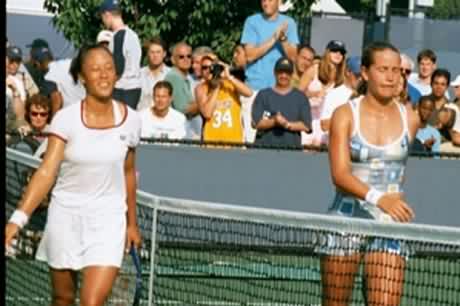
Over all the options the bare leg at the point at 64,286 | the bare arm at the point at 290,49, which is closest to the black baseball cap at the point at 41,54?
the bare arm at the point at 290,49

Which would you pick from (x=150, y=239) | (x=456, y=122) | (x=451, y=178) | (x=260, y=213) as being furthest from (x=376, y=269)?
(x=456, y=122)

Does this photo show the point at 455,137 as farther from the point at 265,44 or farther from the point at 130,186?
the point at 130,186

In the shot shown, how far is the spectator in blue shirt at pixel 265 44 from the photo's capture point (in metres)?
16.3

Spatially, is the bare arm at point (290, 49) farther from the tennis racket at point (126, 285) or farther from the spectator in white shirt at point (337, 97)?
the tennis racket at point (126, 285)

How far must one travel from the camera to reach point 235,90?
1562 cm

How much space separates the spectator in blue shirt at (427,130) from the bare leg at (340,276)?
25.6 ft

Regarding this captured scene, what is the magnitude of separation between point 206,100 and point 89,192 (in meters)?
6.65

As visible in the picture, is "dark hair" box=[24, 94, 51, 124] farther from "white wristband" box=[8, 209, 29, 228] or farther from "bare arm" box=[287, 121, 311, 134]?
"white wristband" box=[8, 209, 29, 228]

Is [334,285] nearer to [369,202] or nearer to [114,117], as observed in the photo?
[369,202]

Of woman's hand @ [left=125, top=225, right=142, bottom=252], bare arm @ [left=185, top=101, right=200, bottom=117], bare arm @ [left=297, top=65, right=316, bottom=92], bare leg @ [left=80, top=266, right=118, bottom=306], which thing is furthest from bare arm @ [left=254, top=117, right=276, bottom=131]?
bare leg @ [left=80, top=266, right=118, bottom=306]

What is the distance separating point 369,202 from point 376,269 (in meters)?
0.35

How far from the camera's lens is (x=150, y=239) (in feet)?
33.7

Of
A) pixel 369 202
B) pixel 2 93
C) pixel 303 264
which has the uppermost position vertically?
pixel 2 93

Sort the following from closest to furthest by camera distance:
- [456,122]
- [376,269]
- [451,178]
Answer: [376,269]
[451,178]
[456,122]
